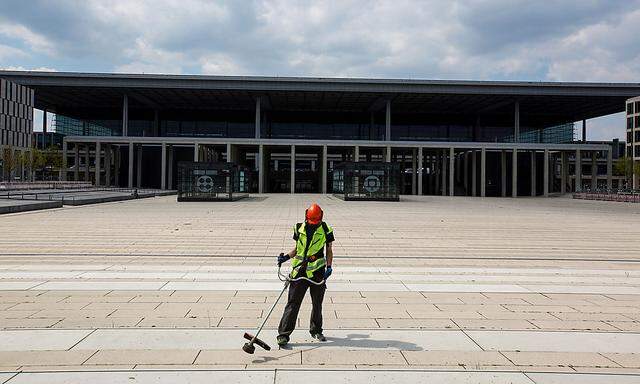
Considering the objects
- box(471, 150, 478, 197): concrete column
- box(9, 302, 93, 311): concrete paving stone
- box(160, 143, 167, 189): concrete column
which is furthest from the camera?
box(471, 150, 478, 197): concrete column

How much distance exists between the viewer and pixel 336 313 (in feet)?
24.3

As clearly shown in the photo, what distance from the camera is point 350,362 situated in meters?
5.41

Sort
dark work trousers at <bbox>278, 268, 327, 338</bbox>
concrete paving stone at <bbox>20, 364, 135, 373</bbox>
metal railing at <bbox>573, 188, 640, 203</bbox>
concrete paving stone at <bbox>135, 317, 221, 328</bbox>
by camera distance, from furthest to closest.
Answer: metal railing at <bbox>573, 188, 640, 203</bbox>, concrete paving stone at <bbox>135, 317, 221, 328</bbox>, dark work trousers at <bbox>278, 268, 327, 338</bbox>, concrete paving stone at <bbox>20, 364, 135, 373</bbox>

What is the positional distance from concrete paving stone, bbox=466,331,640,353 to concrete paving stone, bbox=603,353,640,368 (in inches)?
4.2

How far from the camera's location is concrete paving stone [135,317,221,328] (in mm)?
6621

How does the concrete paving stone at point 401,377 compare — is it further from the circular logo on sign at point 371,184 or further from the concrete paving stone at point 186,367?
the circular logo on sign at point 371,184

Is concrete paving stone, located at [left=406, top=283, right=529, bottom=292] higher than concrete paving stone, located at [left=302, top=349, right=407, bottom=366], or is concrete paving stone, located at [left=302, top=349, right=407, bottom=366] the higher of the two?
concrete paving stone, located at [left=406, top=283, right=529, bottom=292]

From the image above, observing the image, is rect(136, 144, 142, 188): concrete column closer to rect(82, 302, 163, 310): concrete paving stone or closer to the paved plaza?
the paved plaza

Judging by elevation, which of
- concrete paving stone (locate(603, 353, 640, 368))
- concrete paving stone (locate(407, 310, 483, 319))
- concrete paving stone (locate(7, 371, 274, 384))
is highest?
concrete paving stone (locate(407, 310, 483, 319))

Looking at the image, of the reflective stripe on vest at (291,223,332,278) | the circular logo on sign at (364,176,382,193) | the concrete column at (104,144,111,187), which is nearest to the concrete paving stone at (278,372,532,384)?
the reflective stripe on vest at (291,223,332,278)

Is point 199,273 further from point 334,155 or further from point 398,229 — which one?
point 334,155

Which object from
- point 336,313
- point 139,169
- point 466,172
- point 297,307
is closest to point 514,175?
point 466,172

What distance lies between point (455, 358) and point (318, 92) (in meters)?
63.6

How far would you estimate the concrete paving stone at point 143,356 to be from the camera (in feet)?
17.5
